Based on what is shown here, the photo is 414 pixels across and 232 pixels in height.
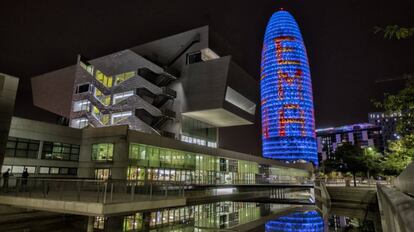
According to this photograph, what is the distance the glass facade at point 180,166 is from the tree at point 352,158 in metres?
22.4

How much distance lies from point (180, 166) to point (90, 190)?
97.2 feet

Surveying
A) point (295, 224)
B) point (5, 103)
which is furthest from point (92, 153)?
point (295, 224)

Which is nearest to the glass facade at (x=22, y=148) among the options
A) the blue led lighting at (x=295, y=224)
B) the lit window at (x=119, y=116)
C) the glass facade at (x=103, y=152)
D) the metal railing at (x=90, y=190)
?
the glass facade at (x=103, y=152)

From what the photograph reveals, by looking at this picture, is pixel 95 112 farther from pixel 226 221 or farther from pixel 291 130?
pixel 291 130

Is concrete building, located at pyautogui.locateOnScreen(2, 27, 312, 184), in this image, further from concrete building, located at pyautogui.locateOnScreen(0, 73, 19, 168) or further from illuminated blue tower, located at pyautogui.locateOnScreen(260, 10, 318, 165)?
illuminated blue tower, located at pyautogui.locateOnScreen(260, 10, 318, 165)

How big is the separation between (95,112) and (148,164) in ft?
83.6

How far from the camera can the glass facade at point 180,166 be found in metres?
37.2

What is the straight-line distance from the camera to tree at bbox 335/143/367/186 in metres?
57.8

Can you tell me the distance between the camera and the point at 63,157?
3688 centimetres

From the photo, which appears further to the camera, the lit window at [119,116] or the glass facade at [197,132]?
the glass facade at [197,132]

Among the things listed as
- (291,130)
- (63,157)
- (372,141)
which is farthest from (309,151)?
(63,157)

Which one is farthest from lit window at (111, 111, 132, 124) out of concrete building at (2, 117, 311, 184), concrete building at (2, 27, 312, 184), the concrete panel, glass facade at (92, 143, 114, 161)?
glass facade at (92, 143, 114, 161)

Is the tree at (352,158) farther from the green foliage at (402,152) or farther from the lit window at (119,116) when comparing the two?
the lit window at (119,116)

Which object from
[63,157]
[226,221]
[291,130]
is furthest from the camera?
[291,130]
